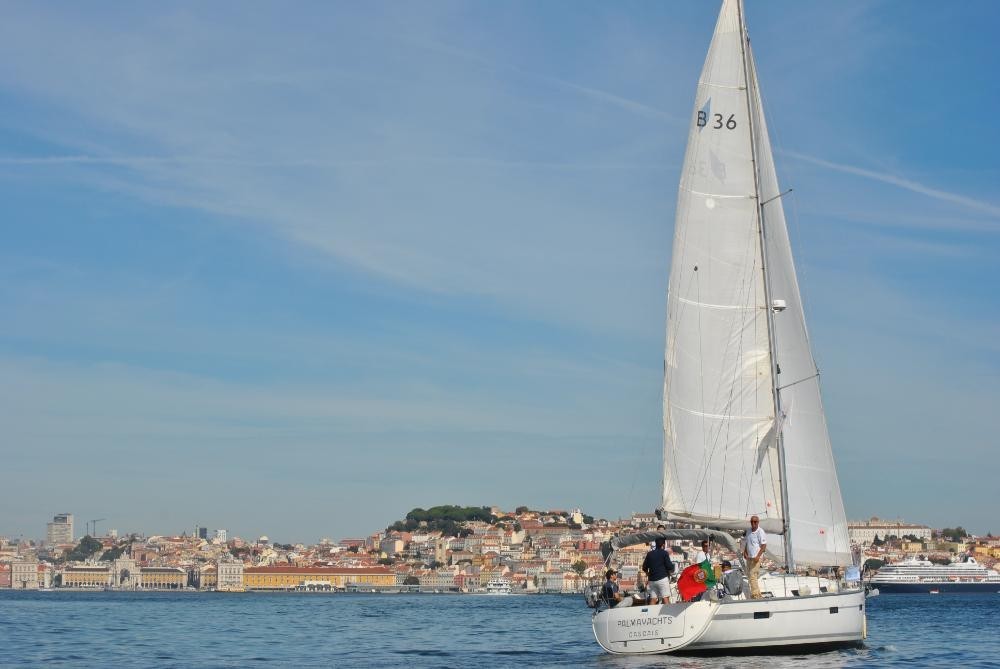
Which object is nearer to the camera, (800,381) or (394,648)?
(800,381)

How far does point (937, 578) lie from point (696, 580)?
373ft

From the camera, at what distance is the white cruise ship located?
122875mm

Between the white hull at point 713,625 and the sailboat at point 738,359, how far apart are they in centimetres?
160

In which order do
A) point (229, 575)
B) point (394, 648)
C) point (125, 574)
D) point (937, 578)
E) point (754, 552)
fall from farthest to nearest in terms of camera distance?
point (125, 574) → point (229, 575) → point (937, 578) → point (394, 648) → point (754, 552)

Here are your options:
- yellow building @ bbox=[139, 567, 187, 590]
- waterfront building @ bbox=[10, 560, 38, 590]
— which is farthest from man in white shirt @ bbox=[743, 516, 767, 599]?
waterfront building @ bbox=[10, 560, 38, 590]

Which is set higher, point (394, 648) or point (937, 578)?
point (394, 648)

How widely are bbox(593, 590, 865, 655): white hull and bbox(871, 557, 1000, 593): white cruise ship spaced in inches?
4242

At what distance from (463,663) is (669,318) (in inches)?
251

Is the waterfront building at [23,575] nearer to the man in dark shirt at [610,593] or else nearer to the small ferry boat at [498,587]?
the small ferry boat at [498,587]

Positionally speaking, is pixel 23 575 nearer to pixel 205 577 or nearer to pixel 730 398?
pixel 205 577

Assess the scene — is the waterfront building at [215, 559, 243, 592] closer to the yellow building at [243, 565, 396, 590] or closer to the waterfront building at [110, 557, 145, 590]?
the yellow building at [243, 565, 396, 590]

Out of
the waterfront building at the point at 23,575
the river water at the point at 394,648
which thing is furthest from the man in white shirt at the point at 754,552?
the waterfront building at the point at 23,575

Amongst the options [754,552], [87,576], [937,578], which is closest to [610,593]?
[754,552]

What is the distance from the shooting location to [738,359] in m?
21.9
